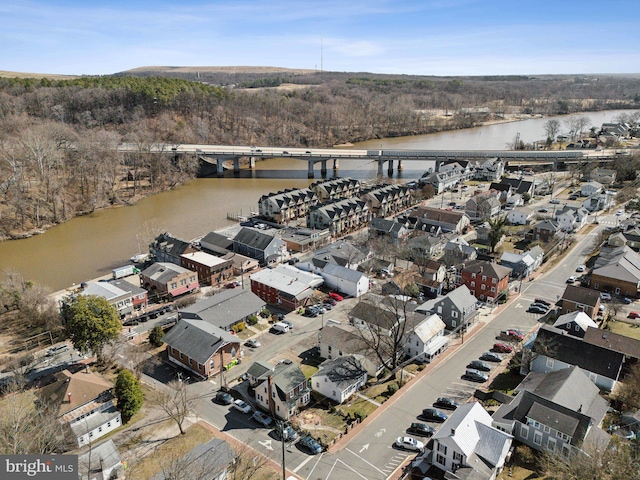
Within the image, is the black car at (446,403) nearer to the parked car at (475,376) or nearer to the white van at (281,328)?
the parked car at (475,376)

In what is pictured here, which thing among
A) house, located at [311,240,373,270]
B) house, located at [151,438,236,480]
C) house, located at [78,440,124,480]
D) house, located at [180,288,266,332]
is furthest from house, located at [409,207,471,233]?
house, located at [78,440,124,480]

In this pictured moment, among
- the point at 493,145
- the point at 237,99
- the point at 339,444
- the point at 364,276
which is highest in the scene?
the point at 237,99

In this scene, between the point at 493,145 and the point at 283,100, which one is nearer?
the point at 493,145

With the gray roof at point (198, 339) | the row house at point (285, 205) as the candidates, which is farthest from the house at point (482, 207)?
the gray roof at point (198, 339)

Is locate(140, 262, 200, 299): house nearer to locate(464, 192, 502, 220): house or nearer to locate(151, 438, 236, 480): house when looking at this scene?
locate(151, 438, 236, 480): house

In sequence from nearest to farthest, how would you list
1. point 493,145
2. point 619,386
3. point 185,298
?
point 619,386, point 185,298, point 493,145

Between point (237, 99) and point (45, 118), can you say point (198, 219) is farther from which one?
point (237, 99)

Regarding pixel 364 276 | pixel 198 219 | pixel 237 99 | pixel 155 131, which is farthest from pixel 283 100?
pixel 364 276
